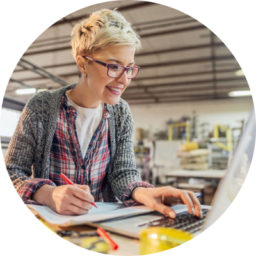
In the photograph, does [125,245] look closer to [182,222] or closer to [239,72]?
[182,222]

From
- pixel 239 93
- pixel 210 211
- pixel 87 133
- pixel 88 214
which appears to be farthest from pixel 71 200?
pixel 239 93

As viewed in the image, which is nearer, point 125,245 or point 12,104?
point 125,245

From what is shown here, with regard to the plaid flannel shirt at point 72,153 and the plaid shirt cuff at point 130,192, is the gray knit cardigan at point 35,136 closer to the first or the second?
the plaid flannel shirt at point 72,153

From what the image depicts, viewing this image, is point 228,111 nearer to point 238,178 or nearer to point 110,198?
point 238,178

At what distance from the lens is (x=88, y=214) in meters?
0.40

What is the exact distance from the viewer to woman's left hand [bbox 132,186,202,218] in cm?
43

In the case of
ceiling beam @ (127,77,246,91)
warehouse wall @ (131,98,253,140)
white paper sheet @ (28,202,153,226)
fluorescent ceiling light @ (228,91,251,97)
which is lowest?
white paper sheet @ (28,202,153,226)

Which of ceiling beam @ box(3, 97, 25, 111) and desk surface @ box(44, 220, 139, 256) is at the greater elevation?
ceiling beam @ box(3, 97, 25, 111)

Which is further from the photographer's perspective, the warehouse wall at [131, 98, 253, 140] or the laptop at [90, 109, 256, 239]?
the warehouse wall at [131, 98, 253, 140]

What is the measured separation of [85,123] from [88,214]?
177 millimetres

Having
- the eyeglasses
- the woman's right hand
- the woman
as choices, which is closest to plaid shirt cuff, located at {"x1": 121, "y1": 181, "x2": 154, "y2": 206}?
the woman

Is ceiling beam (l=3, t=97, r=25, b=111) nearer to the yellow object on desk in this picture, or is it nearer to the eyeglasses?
the eyeglasses

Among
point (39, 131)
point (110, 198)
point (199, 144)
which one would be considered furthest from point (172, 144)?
point (39, 131)

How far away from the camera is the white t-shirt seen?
475 millimetres
